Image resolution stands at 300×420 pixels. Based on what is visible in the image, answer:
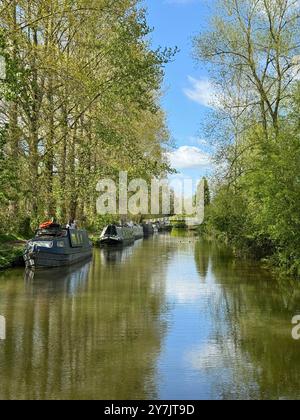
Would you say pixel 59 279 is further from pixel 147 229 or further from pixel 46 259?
pixel 147 229

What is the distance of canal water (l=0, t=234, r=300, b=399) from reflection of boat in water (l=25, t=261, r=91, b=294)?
0.06m

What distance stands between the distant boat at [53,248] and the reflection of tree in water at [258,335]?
7183mm

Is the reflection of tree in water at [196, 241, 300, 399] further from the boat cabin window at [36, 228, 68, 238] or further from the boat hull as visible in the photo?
the boat cabin window at [36, 228, 68, 238]

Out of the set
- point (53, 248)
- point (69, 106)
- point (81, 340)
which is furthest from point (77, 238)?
point (81, 340)

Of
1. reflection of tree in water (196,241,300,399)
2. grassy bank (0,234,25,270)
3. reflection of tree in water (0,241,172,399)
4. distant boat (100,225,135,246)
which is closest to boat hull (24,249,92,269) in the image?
grassy bank (0,234,25,270)

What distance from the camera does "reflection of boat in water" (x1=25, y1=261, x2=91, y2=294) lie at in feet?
60.7

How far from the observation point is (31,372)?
8773 millimetres

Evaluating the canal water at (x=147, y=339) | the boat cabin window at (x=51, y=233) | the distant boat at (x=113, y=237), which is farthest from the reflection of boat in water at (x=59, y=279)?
the distant boat at (x=113, y=237)

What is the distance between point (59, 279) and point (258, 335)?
35.1ft

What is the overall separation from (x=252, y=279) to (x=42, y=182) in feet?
38.0

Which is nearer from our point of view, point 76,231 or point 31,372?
point 31,372

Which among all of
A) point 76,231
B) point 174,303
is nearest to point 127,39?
point 76,231

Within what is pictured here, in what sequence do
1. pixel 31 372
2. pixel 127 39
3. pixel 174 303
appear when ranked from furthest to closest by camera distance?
pixel 127 39
pixel 174 303
pixel 31 372
